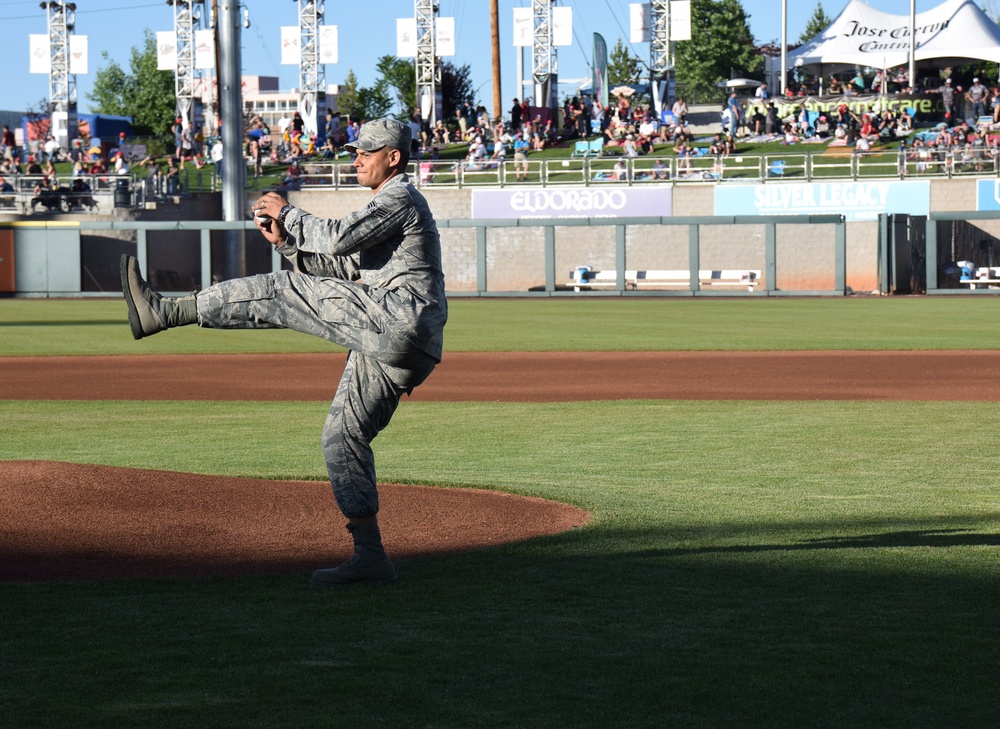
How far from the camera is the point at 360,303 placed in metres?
4.80

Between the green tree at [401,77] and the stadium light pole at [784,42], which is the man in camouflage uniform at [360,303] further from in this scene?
the green tree at [401,77]

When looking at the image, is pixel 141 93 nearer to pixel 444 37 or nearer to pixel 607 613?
pixel 444 37

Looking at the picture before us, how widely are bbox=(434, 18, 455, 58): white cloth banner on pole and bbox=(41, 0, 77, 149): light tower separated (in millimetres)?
17844

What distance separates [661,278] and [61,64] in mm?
35976

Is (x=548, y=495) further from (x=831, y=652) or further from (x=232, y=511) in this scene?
(x=831, y=652)

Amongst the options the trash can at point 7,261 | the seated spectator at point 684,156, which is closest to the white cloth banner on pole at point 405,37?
the seated spectator at point 684,156

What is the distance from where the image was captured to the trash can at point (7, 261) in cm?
3541

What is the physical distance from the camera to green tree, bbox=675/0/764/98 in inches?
2815

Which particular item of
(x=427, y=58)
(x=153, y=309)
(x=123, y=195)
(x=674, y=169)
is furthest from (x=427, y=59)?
(x=153, y=309)

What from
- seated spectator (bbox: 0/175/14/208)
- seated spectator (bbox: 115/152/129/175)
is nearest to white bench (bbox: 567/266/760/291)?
seated spectator (bbox: 115/152/129/175)

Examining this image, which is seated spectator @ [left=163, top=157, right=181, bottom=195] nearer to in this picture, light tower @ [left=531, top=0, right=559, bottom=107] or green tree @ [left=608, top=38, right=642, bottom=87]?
light tower @ [left=531, top=0, right=559, bottom=107]

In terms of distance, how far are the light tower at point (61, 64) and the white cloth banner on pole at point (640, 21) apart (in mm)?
25824

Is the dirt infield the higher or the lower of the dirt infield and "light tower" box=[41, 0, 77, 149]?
the lower

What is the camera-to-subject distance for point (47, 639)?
4266 millimetres
